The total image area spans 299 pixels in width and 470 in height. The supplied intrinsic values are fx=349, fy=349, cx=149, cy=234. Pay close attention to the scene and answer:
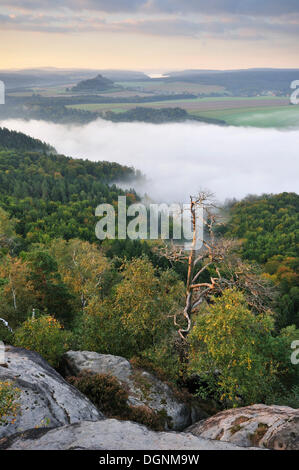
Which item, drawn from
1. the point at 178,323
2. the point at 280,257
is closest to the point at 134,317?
the point at 178,323

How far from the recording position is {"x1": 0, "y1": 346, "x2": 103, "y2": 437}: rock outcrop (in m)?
18.2

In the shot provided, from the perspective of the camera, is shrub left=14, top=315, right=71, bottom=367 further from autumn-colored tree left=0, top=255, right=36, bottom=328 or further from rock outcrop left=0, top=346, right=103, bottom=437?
autumn-colored tree left=0, top=255, right=36, bottom=328

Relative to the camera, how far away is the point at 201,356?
26.1 meters

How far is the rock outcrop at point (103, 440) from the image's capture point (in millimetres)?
14859

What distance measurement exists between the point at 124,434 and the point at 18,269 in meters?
34.9

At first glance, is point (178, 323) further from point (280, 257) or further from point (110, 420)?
point (280, 257)

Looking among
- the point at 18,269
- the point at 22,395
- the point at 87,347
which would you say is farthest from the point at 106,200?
the point at 22,395

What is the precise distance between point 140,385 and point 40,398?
907cm

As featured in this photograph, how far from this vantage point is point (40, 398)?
1975 centimetres

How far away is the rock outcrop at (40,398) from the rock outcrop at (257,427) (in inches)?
285

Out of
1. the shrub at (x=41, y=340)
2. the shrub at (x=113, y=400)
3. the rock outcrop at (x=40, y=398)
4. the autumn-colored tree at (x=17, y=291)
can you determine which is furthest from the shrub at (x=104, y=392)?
the autumn-colored tree at (x=17, y=291)
